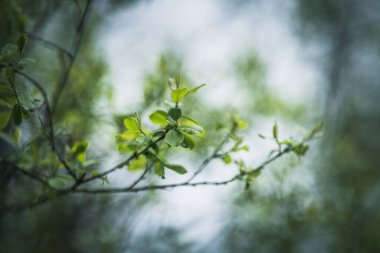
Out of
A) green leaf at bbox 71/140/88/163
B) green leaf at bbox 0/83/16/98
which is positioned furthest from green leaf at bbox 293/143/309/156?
green leaf at bbox 0/83/16/98

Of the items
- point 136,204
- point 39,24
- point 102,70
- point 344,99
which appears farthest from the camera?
point 344,99

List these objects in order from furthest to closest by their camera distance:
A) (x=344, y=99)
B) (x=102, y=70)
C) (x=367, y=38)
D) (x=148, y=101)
Answer: (x=367, y=38)
(x=344, y=99)
(x=102, y=70)
(x=148, y=101)

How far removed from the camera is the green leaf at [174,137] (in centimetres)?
55

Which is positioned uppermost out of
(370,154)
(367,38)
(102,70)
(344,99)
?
(367,38)

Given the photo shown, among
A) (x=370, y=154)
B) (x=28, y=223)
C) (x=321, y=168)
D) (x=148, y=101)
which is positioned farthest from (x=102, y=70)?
(x=370, y=154)

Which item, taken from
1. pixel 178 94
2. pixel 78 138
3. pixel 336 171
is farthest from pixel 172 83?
pixel 336 171

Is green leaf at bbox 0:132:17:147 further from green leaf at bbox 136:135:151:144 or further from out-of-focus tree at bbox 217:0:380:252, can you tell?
out-of-focus tree at bbox 217:0:380:252

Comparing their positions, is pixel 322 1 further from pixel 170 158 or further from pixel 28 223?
pixel 28 223

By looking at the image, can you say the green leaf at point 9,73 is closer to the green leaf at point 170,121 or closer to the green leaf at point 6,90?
the green leaf at point 6,90

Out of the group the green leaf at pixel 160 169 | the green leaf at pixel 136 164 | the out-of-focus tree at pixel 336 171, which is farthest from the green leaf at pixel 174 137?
the out-of-focus tree at pixel 336 171

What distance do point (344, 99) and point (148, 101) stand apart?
156 centimetres

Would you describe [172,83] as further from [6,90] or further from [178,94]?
[6,90]

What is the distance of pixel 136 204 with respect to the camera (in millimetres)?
1337

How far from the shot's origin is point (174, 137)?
1.84ft
